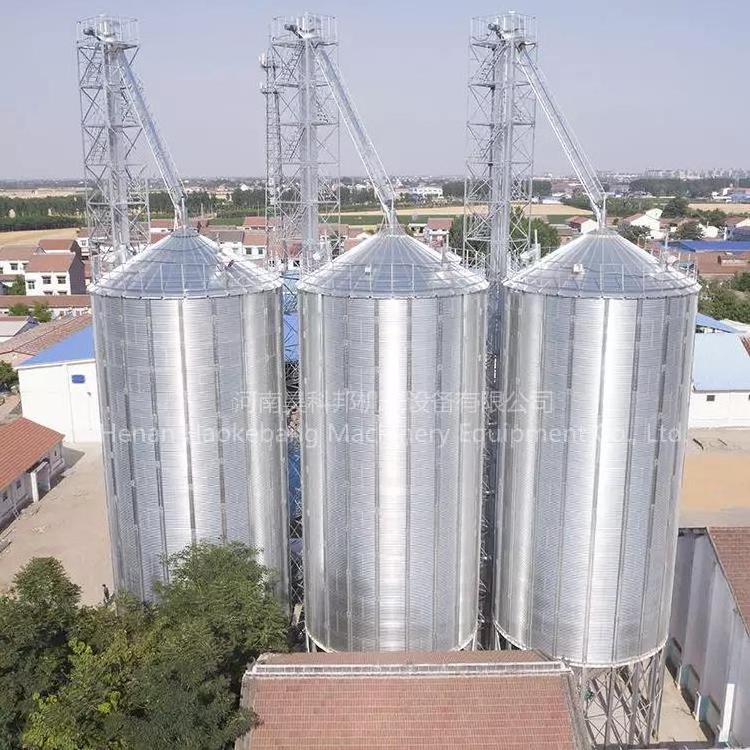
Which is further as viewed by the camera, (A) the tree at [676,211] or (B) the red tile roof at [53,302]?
(A) the tree at [676,211]

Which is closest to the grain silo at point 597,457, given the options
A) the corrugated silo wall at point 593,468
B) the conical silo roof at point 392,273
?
the corrugated silo wall at point 593,468

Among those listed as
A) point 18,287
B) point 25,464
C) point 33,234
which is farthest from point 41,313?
point 33,234

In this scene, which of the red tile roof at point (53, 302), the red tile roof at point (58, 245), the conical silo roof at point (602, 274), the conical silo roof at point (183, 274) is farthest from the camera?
the red tile roof at point (58, 245)

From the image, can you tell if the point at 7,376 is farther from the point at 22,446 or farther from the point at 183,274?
the point at 183,274

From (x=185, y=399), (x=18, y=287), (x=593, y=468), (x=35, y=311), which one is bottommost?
(x=35, y=311)

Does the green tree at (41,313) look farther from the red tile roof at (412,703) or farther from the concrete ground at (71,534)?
the red tile roof at (412,703)
